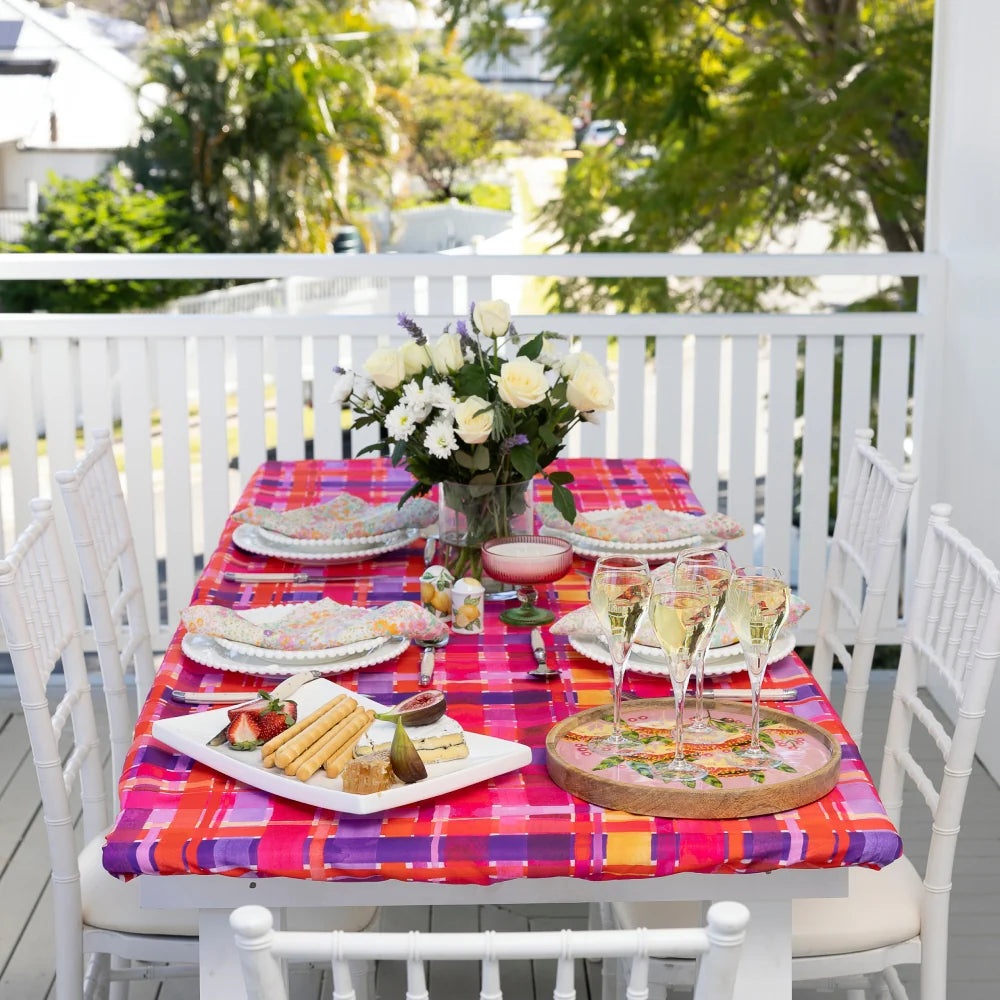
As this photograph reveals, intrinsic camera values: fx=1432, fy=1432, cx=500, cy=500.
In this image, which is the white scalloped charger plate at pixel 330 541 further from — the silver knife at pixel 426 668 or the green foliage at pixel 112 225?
the green foliage at pixel 112 225

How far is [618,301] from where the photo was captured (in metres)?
5.60

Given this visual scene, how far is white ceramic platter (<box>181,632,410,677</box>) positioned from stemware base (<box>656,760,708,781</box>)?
44 cm

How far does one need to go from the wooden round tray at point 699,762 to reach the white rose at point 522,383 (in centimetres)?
46

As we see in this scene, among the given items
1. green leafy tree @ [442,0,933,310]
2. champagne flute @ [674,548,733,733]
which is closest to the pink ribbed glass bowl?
champagne flute @ [674,548,733,733]

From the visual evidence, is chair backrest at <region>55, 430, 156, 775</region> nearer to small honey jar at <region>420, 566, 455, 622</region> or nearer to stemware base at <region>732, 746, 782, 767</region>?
small honey jar at <region>420, 566, 455, 622</region>

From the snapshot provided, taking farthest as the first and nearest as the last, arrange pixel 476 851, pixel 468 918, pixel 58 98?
pixel 58 98, pixel 468 918, pixel 476 851

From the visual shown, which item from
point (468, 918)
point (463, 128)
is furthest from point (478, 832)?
point (463, 128)

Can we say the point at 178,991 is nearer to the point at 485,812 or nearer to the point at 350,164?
the point at 485,812

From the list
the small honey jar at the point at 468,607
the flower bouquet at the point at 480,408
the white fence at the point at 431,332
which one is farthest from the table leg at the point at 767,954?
the white fence at the point at 431,332

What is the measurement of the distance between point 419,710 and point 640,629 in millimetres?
395

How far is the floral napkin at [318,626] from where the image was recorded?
1.72m

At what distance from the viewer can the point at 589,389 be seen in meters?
1.91

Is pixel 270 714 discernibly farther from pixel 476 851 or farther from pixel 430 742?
pixel 476 851

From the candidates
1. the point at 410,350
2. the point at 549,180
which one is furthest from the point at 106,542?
the point at 549,180
